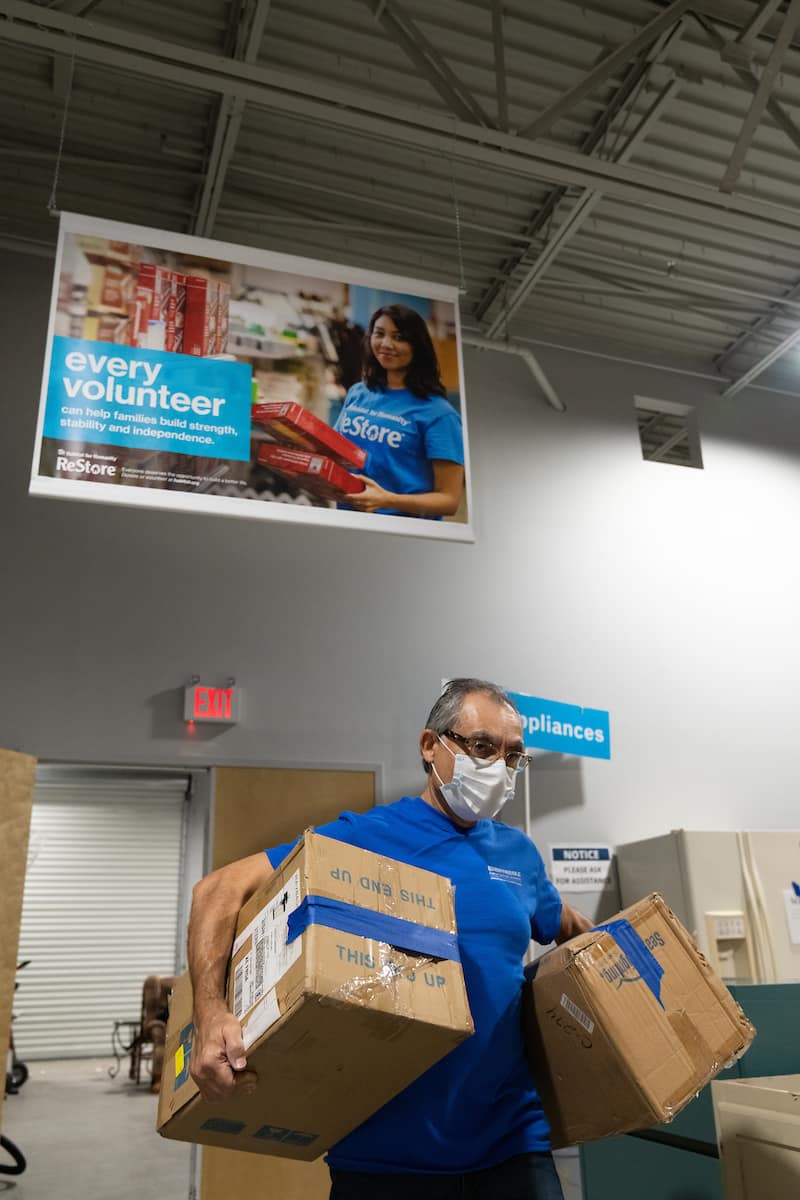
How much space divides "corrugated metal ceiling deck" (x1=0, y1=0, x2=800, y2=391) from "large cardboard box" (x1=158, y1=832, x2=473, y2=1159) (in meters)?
3.56

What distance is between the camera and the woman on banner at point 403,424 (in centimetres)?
392

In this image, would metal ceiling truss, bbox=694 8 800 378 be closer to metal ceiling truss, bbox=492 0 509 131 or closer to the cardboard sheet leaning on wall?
metal ceiling truss, bbox=492 0 509 131

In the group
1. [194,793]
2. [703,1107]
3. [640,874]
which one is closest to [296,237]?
[640,874]

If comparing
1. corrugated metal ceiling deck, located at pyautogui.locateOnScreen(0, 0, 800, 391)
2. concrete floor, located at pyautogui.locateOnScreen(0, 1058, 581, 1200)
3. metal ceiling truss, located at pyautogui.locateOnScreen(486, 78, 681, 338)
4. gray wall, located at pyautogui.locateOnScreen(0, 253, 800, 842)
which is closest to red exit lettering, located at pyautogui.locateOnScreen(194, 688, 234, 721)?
gray wall, located at pyautogui.locateOnScreen(0, 253, 800, 842)

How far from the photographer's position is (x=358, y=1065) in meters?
1.44

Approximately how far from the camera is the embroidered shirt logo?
1836mm

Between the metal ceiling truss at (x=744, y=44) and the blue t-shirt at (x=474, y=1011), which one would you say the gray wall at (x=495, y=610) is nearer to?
the metal ceiling truss at (x=744, y=44)

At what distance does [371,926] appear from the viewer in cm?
142

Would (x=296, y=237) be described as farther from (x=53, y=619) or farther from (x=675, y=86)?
(x=53, y=619)

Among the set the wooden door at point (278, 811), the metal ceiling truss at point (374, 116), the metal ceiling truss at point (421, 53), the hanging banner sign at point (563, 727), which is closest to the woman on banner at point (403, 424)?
the metal ceiling truss at point (374, 116)

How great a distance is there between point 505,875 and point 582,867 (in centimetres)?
357

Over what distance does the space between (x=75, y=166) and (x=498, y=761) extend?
4.47m

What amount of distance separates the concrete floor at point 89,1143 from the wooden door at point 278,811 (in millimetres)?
722

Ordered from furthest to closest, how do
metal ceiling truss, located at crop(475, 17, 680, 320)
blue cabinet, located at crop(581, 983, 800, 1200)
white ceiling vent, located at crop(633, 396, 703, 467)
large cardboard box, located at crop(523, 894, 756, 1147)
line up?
white ceiling vent, located at crop(633, 396, 703, 467) < metal ceiling truss, located at crop(475, 17, 680, 320) < blue cabinet, located at crop(581, 983, 800, 1200) < large cardboard box, located at crop(523, 894, 756, 1147)
